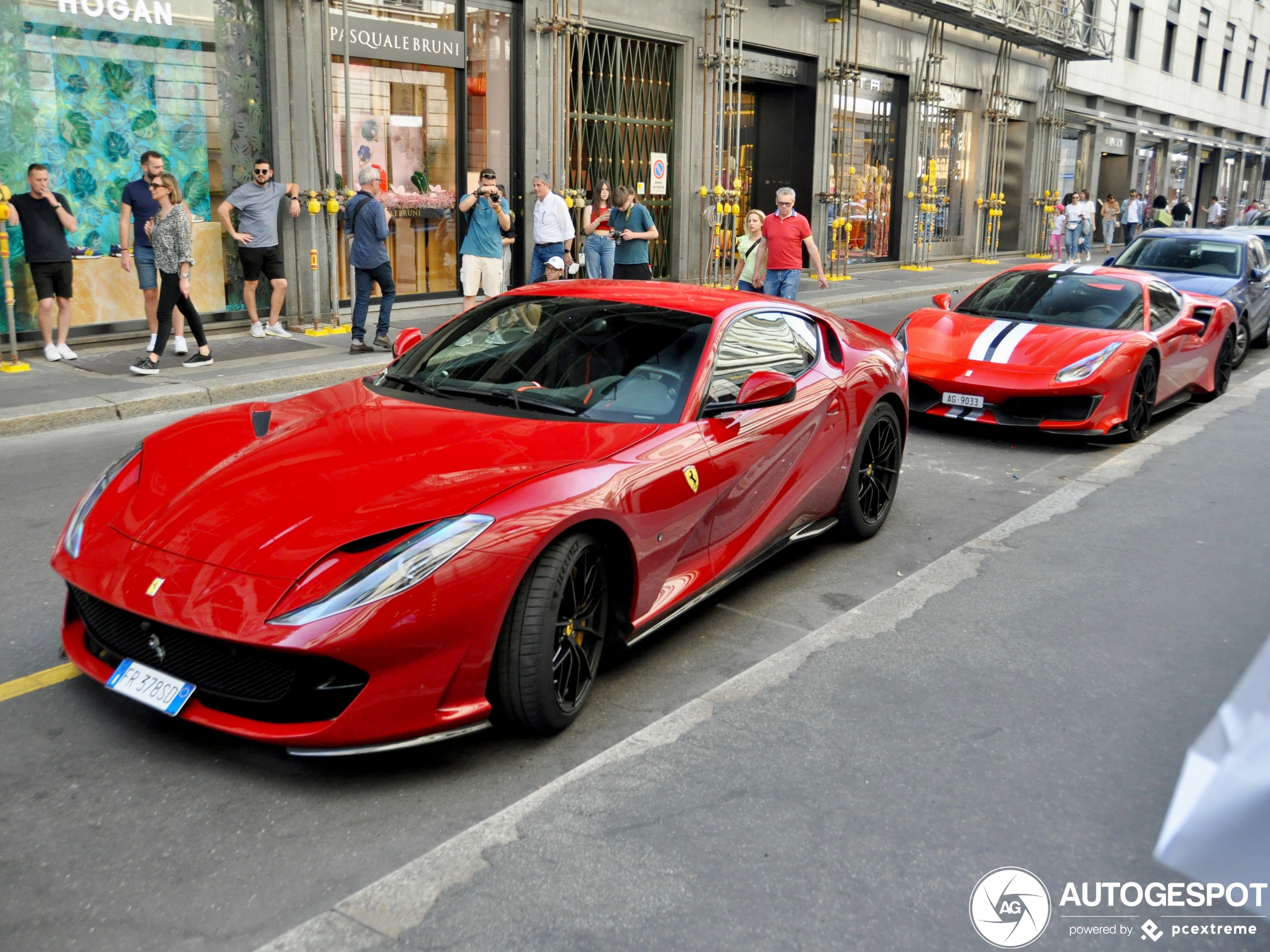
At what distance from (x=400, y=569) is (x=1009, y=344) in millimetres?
6778

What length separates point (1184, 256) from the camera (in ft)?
45.7

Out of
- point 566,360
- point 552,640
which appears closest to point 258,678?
point 552,640

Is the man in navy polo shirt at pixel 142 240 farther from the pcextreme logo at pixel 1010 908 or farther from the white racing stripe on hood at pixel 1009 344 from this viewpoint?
the pcextreme logo at pixel 1010 908

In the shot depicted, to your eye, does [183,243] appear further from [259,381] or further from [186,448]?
[186,448]

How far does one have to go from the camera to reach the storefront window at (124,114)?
11.1m

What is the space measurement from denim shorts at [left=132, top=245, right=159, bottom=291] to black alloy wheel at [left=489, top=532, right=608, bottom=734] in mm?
9134

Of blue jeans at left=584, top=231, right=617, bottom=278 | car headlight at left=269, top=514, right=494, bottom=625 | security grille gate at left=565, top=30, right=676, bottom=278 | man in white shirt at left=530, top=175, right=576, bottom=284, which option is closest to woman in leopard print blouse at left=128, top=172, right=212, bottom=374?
man in white shirt at left=530, top=175, right=576, bottom=284

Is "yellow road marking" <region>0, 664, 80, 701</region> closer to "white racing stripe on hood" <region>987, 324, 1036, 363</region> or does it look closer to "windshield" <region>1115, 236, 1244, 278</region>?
"white racing stripe on hood" <region>987, 324, 1036, 363</region>

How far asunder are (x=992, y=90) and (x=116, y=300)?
23.8 metres

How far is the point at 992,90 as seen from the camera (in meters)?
29.0

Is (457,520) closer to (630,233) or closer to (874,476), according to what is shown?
(874,476)

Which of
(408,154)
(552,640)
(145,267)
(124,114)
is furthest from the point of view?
(408,154)

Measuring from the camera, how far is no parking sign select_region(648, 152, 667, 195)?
18438 mm

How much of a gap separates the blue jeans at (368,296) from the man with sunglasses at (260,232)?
3.94 ft
